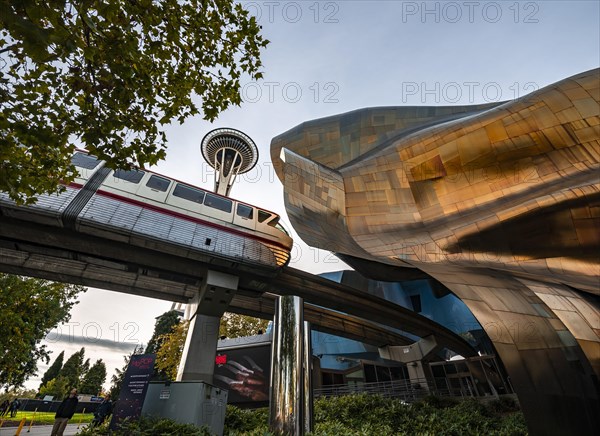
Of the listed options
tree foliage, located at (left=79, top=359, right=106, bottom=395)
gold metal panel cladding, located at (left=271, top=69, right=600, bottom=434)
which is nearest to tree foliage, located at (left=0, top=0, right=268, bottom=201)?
gold metal panel cladding, located at (left=271, top=69, right=600, bottom=434)

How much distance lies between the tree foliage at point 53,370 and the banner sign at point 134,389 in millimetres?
70844

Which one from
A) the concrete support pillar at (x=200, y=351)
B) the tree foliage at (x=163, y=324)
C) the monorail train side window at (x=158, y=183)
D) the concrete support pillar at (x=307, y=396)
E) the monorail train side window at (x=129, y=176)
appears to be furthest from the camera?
the tree foliage at (x=163, y=324)

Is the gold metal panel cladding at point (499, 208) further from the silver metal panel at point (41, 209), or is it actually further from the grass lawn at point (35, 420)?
the grass lawn at point (35, 420)

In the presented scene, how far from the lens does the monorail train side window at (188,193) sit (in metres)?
14.9

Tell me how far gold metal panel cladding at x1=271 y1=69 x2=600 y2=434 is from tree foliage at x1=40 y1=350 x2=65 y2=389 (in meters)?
77.3

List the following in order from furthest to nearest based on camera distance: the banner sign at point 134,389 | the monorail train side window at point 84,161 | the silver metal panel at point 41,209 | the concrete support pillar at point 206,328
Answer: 1. the concrete support pillar at point 206,328
2. the monorail train side window at point 84,161
3. the silver metal panel at point 41,209
4. the banner sign at point 134,389

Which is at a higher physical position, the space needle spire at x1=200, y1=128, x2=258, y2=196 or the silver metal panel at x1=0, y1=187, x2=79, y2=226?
the space needle spire at x1=200, y1=128, x2=258, y2=196

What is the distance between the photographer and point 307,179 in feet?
22.1

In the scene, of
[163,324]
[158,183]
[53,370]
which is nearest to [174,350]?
[158,183]

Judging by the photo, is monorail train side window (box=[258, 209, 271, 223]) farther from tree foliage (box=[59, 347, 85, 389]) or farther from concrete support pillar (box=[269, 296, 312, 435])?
tree foliage (box=[59, 347, 85, 389])

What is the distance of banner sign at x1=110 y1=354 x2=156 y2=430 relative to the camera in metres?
8.28

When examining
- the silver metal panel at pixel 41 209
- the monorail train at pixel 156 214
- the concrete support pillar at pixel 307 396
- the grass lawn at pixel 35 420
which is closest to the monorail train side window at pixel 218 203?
the monorail train at pixel 156 214

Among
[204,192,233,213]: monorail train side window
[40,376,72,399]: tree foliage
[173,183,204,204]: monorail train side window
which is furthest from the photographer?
[40,376,72,399]: tree foliage

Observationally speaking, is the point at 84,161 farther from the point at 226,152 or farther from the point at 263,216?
the point at 226,152
